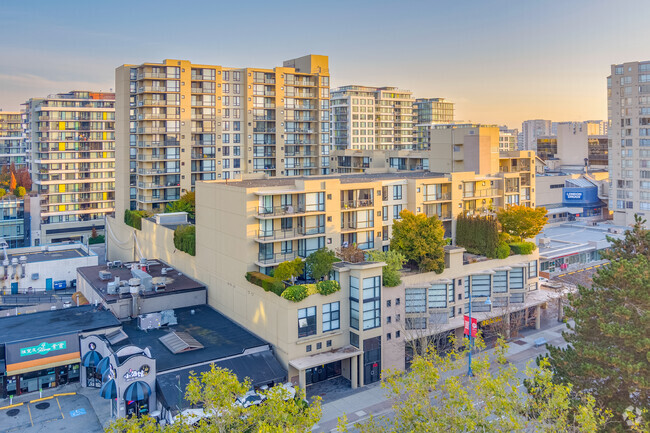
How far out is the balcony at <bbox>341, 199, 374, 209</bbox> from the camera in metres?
53.2

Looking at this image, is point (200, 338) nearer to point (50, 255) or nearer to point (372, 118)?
point (50, 255)

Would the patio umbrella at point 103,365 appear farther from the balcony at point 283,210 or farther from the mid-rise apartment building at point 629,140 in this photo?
the mid-rise apartment building at point 629,140

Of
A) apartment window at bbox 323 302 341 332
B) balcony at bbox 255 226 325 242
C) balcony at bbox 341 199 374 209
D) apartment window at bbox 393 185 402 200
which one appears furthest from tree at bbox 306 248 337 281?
apartment window at bbox 393 185 402 200

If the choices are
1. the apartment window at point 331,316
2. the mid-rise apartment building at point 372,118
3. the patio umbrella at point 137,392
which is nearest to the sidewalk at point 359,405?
the apartment window at point 331,316

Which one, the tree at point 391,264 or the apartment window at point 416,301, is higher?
the tree at point 391,264

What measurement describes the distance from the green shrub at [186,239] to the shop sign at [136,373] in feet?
65.5

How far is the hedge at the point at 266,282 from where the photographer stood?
44.2 meters

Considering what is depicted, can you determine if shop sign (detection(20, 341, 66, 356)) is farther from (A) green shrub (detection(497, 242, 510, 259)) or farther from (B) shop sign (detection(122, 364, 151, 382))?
(A) green shrub (detection(497, 242, 510, 259))

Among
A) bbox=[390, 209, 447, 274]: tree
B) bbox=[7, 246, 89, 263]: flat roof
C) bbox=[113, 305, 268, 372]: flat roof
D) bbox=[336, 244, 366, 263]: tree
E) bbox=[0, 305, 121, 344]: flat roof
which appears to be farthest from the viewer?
bbox=[7, 246, 89, 263]: flat roof

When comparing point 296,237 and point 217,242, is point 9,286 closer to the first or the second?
point 217,242

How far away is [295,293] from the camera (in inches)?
1699

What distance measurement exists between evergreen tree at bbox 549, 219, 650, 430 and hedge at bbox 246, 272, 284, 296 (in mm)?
19768

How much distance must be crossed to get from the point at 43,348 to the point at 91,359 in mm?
3918

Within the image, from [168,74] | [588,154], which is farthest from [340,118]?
[168,74]
